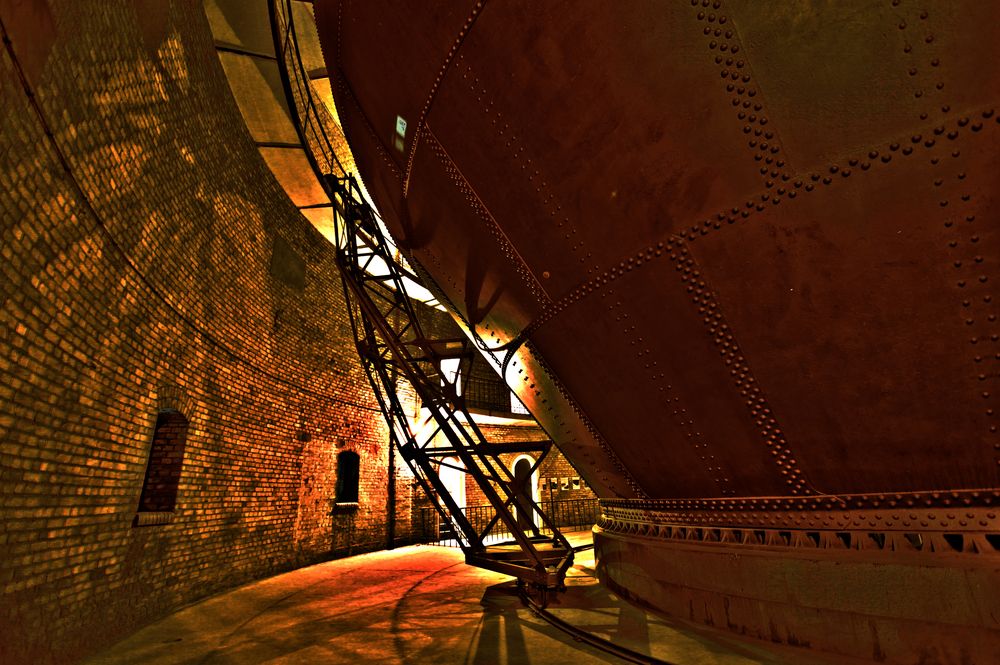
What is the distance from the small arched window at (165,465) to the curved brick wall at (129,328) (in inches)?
4.4

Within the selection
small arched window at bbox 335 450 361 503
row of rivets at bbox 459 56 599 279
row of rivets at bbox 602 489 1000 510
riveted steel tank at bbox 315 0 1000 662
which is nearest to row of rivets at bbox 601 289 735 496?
riveted steel tank at bbox 315 0 1000 662

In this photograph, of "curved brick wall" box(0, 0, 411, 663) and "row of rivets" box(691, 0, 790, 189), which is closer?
"row of rivets" box(691, 0, 790, 189)

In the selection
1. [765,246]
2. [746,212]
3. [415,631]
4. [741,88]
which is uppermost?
[741,88]

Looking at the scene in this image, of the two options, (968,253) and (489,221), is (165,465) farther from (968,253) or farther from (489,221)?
(968,253)

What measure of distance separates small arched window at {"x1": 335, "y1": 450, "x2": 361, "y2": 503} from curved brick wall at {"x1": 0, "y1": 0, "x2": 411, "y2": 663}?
171cm

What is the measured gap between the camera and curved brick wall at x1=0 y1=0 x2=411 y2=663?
3.03 metres

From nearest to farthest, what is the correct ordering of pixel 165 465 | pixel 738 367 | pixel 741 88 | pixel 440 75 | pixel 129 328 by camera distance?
pixel 741 88, pixel 738 367, pixel 440 75, pixel 129 328, pixel 165 465

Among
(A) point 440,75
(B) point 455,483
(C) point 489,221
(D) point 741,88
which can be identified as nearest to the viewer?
(D) point 741,88

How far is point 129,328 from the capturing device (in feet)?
14.2

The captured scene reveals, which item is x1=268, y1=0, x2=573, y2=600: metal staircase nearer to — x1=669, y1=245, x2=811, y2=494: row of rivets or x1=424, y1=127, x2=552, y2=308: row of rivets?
x1=424, y1=127, x2=552, y2=308: row of rivets

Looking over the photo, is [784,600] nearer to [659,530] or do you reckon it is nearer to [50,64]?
[659,530]

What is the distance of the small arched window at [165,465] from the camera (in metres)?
5.32

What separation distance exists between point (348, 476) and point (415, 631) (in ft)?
22.1

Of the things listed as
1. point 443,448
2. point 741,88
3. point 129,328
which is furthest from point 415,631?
point 741,88
